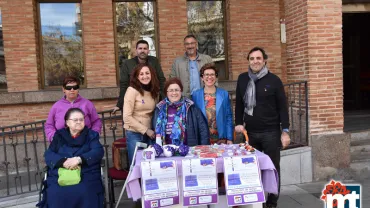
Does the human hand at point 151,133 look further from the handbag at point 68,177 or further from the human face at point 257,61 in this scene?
the human face at point 257,61

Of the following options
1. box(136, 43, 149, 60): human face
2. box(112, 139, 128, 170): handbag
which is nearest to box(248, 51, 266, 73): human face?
box(136, 43, 149, 60): human face

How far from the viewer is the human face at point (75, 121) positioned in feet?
12.3

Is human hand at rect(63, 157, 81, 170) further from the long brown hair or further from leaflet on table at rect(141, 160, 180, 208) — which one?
the long brown hair

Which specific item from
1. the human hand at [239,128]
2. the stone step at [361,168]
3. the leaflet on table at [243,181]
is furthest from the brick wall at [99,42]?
the stone step at [361,168]

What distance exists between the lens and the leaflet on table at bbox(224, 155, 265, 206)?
321 cm

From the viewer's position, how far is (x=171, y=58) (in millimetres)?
7273

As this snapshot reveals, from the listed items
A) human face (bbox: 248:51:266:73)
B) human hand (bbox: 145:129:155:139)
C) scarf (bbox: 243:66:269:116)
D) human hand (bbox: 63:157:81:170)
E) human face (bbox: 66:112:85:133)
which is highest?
human face (bbox: 248:51:266:73)

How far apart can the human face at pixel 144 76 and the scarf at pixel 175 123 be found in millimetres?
346

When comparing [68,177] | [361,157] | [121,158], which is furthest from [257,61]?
[361,157]

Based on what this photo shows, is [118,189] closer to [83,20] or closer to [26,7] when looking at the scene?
[83,20]

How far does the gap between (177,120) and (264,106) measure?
107 centimetres

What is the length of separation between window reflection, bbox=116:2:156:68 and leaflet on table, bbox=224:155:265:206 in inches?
185

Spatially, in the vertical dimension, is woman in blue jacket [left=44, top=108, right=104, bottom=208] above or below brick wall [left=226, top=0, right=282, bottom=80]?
below

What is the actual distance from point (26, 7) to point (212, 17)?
3965mm
